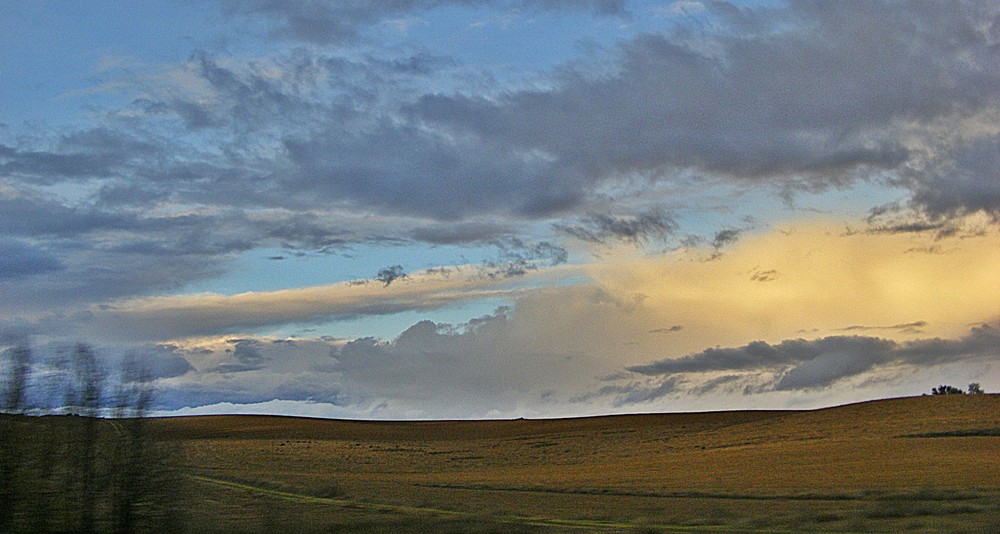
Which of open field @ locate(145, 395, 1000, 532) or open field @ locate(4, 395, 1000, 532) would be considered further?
open field @ locate(145, 395, 1000, 532)

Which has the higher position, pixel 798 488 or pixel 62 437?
pixel 62 437

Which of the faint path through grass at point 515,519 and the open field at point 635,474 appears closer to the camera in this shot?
the faint path through grass at point 515,519

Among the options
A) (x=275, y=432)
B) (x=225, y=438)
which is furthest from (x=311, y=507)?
(x=275, y=432)

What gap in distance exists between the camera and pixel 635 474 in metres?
41.1

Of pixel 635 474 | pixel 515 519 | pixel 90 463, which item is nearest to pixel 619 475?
pixel 635 474

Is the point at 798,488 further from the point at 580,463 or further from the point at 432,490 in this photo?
the point at 580,463

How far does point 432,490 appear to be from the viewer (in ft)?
114

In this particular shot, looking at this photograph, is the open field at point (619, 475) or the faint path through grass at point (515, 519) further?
the open field at point (619, 475)

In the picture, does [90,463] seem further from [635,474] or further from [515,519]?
[635,474]

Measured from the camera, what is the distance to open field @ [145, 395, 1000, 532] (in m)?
21.9

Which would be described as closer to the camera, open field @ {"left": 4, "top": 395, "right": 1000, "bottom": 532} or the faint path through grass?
the faint path through grass

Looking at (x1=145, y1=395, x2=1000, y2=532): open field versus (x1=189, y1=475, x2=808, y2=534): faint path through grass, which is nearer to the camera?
(x1=189, y1=475, x2=808, y2=534): faint path through grass

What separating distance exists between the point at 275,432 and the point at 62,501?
71.9 meters

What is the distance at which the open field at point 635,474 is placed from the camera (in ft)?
71.9
